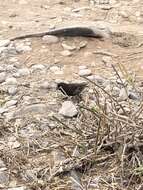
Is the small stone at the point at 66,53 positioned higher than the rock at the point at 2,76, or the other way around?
the small stone at the point at 66,53

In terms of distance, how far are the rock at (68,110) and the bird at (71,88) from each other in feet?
0.73

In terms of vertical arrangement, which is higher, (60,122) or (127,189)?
(60,122)

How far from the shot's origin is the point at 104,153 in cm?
299

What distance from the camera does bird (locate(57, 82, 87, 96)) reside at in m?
3.57

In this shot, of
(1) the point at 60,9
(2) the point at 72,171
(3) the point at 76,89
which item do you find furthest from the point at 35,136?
(1) the point at 60,9

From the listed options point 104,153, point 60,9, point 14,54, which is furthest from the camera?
point 60,9

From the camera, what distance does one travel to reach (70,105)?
335 cm

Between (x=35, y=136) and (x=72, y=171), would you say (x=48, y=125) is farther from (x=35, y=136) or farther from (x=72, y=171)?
(x=72, y=171)

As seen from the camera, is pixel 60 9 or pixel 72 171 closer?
pixel 72 171

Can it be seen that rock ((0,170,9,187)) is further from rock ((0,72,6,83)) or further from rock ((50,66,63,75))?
rock ((50,66,63,75))

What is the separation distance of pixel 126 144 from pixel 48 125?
1.70 ft

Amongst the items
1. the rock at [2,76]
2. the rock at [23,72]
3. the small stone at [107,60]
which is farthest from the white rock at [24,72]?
the small stone at [107,60]

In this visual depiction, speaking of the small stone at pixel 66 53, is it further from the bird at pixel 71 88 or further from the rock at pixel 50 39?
the bird at pixel 71 88

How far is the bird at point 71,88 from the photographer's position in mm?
3570
